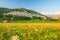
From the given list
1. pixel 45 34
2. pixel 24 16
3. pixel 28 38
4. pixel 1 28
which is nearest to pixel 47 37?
pixel 45 34

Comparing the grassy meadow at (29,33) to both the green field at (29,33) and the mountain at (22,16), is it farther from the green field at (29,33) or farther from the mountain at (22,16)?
the mountain at (22,16)

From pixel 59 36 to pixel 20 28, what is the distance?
1377mm

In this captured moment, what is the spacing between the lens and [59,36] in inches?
272

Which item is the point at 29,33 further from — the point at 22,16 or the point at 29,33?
the point at 22,16

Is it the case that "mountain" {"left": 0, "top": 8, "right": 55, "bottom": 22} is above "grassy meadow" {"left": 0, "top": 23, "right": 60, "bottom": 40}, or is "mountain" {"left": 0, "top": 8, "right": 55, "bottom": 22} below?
below

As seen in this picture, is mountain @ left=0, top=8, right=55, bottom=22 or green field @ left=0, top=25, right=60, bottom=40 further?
mountain @ left=0, top=8, right=55, bottom=22

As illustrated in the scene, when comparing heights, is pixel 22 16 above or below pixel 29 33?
below

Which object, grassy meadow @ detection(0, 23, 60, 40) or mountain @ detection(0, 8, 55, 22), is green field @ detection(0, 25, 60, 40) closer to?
grassy meadow @ detection(0, 23, 60, 40)

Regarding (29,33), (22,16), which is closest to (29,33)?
(29,33)

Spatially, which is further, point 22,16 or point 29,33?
point 22,16

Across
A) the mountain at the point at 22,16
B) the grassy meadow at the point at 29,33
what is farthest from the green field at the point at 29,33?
the mountain at the point at 22,16

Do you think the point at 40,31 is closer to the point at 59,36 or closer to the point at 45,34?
the point at 45,34

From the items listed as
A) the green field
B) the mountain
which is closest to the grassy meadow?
the green field

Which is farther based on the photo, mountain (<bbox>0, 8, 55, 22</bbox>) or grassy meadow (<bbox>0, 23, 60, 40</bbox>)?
mountain (<bbox>0, 8, 55, 22</bbox>)
